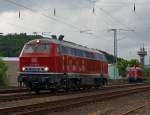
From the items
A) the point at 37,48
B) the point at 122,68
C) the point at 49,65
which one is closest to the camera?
the point at 49,65

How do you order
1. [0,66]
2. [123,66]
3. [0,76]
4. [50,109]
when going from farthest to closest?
[123,66]
[0,66]
[0,76]
[50,109]

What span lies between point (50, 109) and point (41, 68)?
1182cm

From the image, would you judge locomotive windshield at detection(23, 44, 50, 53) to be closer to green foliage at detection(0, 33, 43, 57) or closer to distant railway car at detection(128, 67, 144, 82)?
distant railway car at detection(128, 67, 144, 82)

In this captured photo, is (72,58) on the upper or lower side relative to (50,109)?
upper

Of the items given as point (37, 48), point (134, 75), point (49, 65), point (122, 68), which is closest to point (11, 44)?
point (134, 75)

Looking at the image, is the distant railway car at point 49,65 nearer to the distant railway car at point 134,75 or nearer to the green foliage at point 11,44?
the distant railway car at point 134,75

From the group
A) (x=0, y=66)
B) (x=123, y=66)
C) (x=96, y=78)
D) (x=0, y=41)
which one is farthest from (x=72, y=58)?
(x=123, y=66)

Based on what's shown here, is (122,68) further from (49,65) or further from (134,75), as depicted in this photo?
(49,65)

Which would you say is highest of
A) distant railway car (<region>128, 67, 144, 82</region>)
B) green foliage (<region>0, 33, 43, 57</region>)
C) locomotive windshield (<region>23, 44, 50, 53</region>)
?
green foliage (<region>0, 33, 43, 57</region>)

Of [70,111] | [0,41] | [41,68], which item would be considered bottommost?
[70,111]

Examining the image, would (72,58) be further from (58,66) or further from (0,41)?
(0,41)

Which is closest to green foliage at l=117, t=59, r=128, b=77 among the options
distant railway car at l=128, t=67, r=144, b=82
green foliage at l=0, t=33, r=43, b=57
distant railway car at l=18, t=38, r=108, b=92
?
green foliage at l=0, t=33, r=43, b=57

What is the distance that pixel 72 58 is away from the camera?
34.7 m

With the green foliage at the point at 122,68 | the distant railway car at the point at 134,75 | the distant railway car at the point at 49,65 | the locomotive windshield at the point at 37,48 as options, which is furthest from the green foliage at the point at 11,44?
the locomotive windshield at the point at 37,48
